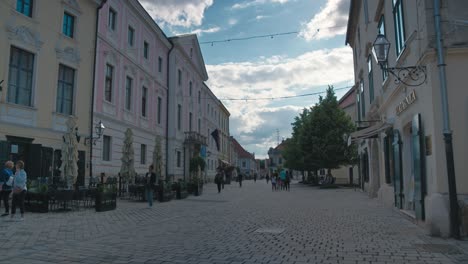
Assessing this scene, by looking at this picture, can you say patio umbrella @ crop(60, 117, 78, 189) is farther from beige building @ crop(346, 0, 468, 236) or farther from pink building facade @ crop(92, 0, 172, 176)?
beige building @ crop(346, 0, 468, 236)

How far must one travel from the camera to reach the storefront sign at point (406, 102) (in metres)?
10.2

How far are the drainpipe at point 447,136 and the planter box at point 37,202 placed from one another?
11852 millimetres

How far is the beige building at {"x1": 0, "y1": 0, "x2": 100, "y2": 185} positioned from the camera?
1527 cm

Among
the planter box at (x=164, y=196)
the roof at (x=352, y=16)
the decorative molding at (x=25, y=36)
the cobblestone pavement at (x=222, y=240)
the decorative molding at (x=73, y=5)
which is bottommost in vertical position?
the cobblestone pavement at (x=222, y=240)

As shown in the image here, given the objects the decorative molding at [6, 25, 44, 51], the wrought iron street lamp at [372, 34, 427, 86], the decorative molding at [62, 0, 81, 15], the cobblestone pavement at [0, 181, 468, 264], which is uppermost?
the decorative molding at [62, 0, 81, 15]

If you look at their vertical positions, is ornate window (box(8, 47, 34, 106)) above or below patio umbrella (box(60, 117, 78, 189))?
above

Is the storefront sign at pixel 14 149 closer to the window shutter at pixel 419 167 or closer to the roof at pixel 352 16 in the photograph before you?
the window shutter at pixel 419 167

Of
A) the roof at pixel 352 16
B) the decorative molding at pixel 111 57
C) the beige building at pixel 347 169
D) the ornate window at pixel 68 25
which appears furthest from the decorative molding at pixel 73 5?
the beige building at pixel 347 169

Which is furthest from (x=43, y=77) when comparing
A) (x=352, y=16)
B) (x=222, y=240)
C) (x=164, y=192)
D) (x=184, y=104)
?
(x=184, y=104)

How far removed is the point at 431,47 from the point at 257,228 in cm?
614

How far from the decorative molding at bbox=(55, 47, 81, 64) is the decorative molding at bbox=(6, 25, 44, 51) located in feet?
3.87

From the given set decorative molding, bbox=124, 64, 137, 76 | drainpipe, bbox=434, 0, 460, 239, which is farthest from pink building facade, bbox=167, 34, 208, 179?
drainpipe, bbox=434, 0, 460, 239

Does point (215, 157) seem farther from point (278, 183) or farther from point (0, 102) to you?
point (0, 102)

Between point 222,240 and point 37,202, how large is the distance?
25.4 ft
